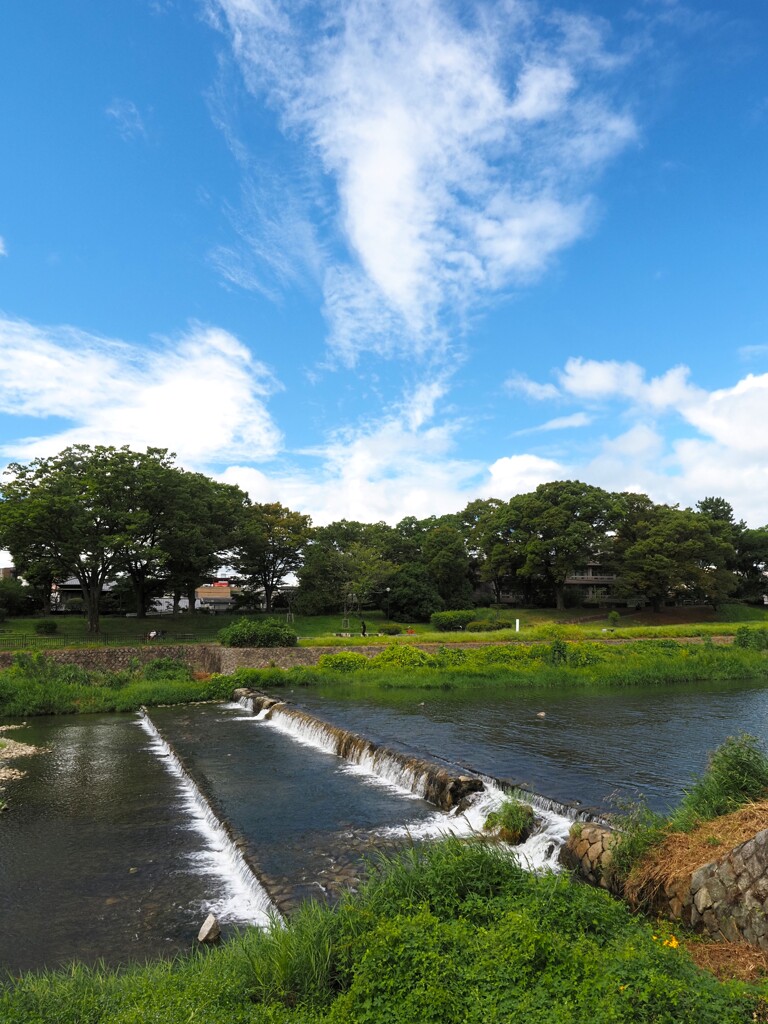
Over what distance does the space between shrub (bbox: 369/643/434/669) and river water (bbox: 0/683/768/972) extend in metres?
7.45

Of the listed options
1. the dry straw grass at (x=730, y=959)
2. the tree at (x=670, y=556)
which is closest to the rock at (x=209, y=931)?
the dry straw grass at (x=730, y=959)

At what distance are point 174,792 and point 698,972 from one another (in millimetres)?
11194

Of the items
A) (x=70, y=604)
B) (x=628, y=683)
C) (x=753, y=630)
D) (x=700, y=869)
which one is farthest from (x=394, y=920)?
(x=70, y=604)

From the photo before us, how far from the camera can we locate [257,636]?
33125 millimetres

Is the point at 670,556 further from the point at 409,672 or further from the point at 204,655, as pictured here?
the point at 204,655

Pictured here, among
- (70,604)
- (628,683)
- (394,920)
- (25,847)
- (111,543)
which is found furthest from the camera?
(70,604)

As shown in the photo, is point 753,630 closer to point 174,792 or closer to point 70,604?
point 174,792

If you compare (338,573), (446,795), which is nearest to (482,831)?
(446,795)

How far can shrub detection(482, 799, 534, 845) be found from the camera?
9.51 meters

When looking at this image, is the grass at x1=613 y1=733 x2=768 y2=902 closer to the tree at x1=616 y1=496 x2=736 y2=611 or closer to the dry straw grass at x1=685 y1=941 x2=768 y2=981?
the dry straw grass at x1=685 y1=941 x2=768 y2=981

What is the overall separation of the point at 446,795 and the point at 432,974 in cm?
721

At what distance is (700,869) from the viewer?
6.04m

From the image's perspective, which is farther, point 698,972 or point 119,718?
point 119,718

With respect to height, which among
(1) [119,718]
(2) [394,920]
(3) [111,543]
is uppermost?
(3) [111,543]
